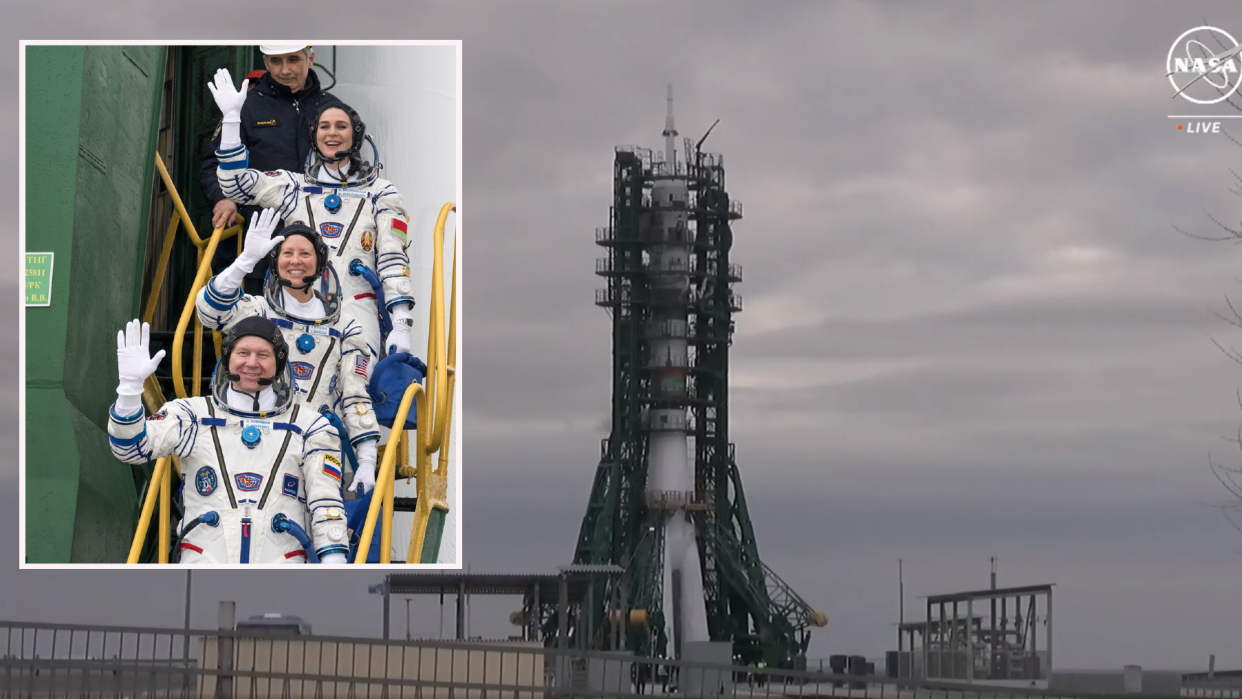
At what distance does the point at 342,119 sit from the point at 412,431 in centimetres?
458

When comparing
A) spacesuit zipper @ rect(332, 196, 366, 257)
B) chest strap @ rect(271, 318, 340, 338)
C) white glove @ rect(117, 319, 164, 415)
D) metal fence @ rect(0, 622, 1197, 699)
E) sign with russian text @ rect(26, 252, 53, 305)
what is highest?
spacesuit zipper @ rect(332, 196, 366, 257)

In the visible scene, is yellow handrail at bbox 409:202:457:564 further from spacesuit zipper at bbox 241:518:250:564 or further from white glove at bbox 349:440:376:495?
spacesuit zipper at bbox 241:518:250:564

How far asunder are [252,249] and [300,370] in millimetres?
1846

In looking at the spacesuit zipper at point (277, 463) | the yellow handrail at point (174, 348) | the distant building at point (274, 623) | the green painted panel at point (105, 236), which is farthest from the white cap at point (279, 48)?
the distant building at point (274, 623)

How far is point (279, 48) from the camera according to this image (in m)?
22.4

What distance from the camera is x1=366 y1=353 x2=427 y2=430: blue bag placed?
861 inches

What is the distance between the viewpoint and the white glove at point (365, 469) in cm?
2142

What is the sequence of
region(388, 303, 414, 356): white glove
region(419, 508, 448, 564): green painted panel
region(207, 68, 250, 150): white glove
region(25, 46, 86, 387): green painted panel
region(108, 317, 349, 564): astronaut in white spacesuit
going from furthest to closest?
region(419, 508, 448, 564): green painted panel < region(388, 303, 414, 356): white glove < region(207, 68, 250, 150): white glove < region(25, 46, 86, 387): green painted panel < region(108, 317, 349, 564): astronaut in white spacesuit

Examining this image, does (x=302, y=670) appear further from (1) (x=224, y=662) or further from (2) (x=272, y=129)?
(2) (x=272, y=129)

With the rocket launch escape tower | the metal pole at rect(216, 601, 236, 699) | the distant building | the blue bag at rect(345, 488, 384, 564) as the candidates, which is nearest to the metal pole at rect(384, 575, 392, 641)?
the distant building

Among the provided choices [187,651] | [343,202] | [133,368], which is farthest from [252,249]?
[187,651]

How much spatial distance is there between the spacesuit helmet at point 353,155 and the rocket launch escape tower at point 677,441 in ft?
123

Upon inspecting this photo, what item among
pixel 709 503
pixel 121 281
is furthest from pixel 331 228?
pixel 709 503

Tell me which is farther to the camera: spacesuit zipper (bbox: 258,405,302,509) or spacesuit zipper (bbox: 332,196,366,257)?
spacesuit zipper (bbox: 332,196,366,257)
